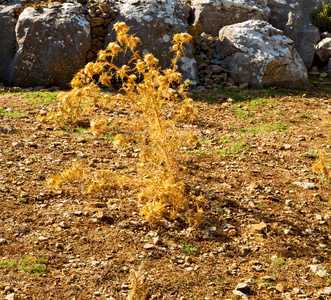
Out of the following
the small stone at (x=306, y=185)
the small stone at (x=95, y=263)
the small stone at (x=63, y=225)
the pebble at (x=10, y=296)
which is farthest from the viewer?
the small stone at (x=306, y=185)

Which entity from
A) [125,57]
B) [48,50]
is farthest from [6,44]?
[125,57]

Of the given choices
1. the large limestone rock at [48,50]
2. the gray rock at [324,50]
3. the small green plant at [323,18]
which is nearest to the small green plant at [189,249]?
the large limestone rock at [48,50]

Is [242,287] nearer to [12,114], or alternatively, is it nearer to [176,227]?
[176,227]

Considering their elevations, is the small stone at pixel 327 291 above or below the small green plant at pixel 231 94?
above

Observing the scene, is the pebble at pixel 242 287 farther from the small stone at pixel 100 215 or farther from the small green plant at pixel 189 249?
the small stone at pixel 100 215

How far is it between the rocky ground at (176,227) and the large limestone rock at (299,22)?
393cm

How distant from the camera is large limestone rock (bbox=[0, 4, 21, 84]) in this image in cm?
736

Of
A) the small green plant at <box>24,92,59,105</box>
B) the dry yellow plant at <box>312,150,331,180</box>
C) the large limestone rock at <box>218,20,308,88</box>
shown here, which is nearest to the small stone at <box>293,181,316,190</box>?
the dry yellow plant at <box>312,150,331,180</box>

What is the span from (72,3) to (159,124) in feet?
16.2

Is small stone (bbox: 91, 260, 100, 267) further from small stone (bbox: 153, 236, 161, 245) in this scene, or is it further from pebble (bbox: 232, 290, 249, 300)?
pebble (bbox: 232, 290, 249, 300)

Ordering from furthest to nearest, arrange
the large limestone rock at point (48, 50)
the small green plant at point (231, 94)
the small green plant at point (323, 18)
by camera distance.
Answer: the small green plant at point (323, 18) → the large limestone rock at point (48, 50) → the small green plant at point (231, 94)

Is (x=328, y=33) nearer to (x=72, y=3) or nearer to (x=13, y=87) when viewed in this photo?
(x=72, y=3)

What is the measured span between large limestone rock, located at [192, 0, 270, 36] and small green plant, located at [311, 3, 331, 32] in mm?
1210

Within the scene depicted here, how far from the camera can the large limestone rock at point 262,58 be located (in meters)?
7.44
